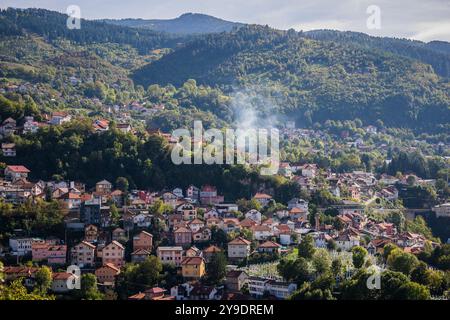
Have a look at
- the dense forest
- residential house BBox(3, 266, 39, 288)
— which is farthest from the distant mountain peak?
residential house BBox(3, 266, 39, 288)

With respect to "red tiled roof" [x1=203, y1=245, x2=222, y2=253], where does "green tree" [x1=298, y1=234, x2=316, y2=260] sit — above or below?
above

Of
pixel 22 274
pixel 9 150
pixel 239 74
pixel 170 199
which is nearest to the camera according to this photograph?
pixel 22 274

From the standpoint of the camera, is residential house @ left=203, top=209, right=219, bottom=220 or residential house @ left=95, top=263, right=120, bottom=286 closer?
residential house @ left=95, top=263, right=120, bottom=286

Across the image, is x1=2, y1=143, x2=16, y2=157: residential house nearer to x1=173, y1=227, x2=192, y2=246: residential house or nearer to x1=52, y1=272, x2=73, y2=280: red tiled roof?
x1=173, y1=227, x2=192, y2=246: residential house

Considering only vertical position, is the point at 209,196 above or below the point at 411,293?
above

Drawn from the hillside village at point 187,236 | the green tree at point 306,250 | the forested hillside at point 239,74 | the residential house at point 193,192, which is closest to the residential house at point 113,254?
the hillside village at point 187,236

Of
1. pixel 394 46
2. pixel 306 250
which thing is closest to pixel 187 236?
pixel 306 250

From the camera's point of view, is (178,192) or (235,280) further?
(178,192)

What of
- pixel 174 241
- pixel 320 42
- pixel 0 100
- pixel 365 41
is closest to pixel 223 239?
pixel 174 241

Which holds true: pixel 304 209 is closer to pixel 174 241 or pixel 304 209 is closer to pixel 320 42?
pixel 174 241

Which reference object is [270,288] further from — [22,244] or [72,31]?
[72,31]
